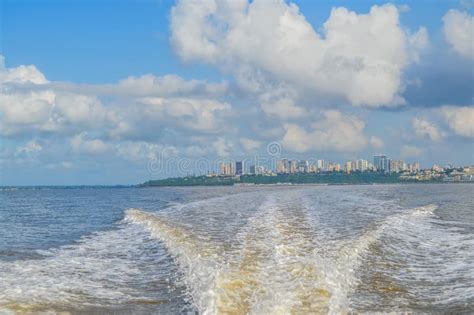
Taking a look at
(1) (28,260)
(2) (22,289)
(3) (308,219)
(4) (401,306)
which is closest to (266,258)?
(4) (401,306)

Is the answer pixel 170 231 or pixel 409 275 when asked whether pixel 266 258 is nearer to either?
pixel 409 275

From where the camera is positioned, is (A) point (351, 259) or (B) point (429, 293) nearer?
(B) point (429, 293)

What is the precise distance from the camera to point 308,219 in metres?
33.1

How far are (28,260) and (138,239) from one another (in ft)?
23.2

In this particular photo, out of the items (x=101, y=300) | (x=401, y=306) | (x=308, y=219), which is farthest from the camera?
(x=308, y=219)

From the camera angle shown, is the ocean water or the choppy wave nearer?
the choppy wave

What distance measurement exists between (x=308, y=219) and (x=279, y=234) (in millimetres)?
9106

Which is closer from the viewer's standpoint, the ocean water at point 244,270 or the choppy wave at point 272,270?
the choppy wave at point 272,270

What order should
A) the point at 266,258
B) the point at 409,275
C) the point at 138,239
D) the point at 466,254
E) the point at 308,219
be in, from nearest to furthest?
the point at 409,275 < the point at 266,258 < the point at 466,254 < the point at 138,239 < the point at 308,219

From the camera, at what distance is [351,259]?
18219 millimetres

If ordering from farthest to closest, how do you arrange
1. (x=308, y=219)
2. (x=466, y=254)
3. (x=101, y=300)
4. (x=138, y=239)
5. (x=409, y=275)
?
(x=308, y=219), (x=138, y=239), (x=466, y=254), (x=409, y=275), (x=101, y=300)

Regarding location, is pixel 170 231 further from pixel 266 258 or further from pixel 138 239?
pixel 266 258

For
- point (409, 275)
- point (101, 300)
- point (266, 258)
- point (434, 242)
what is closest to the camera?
point (101, 300)

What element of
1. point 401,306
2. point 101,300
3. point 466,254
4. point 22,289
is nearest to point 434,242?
point 466,254
